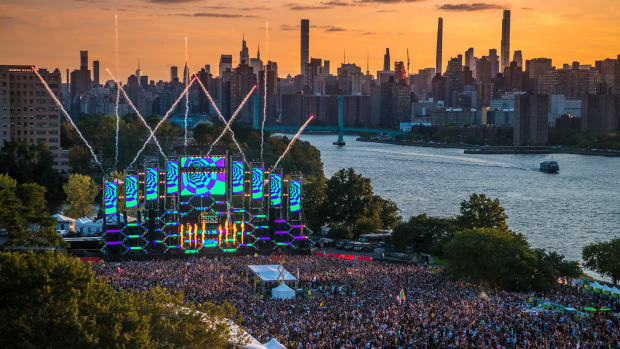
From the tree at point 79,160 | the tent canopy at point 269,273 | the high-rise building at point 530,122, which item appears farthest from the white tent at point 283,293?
the high-rise building at point 530,122

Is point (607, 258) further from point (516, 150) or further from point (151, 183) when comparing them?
point (516, 150)

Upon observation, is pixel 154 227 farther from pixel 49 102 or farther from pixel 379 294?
pixel 49 102

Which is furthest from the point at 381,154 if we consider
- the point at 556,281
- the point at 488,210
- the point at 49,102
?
the point at 556,281

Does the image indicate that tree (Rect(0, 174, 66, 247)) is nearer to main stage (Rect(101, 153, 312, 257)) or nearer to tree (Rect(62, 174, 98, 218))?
main stage (Rect(101, 153, 312, 257))

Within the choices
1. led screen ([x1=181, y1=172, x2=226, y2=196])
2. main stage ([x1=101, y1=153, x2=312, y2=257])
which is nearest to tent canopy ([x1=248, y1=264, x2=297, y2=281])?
main stage ([x1=101, y1=153, x2=312, y2=257])

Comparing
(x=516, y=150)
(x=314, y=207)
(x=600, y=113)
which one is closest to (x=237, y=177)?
(x=314, y=207)

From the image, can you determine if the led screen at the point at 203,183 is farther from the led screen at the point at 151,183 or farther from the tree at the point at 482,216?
the tree at the point at 482,216
